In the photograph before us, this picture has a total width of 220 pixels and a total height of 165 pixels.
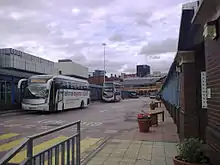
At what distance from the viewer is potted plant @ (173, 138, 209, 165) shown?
4516 millimetres

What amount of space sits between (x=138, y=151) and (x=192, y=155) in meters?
3.84

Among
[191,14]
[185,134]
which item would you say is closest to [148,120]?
[185,134]

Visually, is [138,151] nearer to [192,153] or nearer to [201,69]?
[201,69]

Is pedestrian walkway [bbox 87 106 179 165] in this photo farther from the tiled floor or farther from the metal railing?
the metal railing

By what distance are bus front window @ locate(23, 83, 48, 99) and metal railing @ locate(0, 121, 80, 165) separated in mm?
18477

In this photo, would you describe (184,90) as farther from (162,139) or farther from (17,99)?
(17,99)

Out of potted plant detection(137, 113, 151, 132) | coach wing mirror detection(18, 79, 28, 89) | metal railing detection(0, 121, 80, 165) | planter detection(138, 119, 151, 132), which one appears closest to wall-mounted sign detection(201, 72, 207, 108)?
metal railing detection(0, 121, 80, 165)

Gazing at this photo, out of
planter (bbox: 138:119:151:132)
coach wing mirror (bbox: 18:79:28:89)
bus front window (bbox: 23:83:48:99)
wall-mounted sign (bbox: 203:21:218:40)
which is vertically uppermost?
wall-mounted sign (bbox: 203:21:218:40)

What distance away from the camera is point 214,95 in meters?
4.46

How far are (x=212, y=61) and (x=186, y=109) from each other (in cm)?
383

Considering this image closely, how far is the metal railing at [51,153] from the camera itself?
10.1ft

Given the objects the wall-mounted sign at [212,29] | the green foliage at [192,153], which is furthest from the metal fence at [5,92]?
the wall-mounted sign at [212,29]

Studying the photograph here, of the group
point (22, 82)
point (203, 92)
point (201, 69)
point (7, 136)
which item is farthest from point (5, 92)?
point (203, 92)

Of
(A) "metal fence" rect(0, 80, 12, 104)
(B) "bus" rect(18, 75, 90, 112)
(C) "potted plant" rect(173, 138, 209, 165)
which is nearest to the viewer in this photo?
(C) "potted plant" rect(173, 138, 209, 165)
